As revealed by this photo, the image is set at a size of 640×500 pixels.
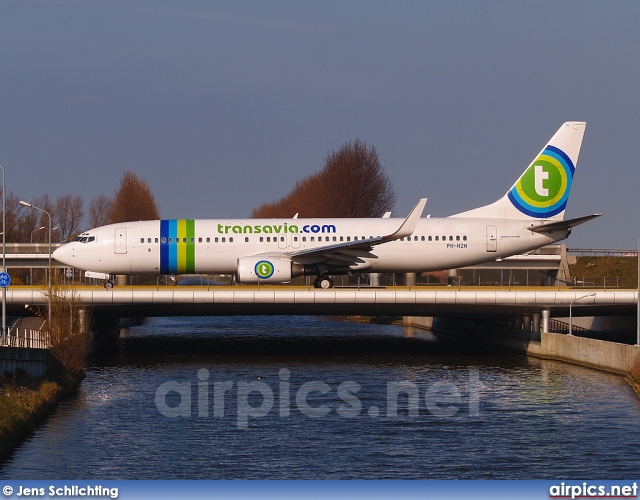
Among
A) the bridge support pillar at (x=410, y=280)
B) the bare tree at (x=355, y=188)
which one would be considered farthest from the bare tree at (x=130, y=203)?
the bridge support pillar at (x=410, y=280)

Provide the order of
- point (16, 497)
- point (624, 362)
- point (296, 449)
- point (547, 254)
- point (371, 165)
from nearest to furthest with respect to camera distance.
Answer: point (16, 497) < point (296, 449) < point (624, 362) < point (547, 254) < point (371, 165)

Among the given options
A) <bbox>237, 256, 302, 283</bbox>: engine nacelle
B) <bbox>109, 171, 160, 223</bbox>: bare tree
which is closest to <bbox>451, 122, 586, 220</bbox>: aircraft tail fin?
<bbox>237, 256, 302, 283</bbox>: engine nacelle

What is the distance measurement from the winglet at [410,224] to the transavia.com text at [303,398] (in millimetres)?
10195

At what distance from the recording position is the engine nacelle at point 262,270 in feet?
217

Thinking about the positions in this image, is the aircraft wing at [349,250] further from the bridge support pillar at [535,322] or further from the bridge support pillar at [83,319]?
the bridge support pillar at [535,322]

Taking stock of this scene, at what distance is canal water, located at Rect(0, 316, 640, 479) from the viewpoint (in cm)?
3653

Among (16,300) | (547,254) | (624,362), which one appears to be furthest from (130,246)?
(547,254)

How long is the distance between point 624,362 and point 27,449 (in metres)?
38.1

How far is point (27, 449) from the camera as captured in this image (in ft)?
130

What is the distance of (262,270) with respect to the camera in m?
66.1

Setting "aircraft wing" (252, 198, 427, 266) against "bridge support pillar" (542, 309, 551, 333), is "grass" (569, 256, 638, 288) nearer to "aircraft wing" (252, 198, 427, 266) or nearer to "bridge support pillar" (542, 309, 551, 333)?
"bridge support pillar" (542, 309, 551, 333)

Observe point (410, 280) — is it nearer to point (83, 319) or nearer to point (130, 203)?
point (83, 319)

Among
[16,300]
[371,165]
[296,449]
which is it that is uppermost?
[371,165]

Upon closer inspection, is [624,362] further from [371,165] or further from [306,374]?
[371,165]
